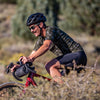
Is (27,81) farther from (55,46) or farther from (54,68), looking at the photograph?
(55,46)

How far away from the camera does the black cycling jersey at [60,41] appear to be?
4155 millimetres

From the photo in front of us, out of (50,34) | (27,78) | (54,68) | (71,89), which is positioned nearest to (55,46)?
(50,34)

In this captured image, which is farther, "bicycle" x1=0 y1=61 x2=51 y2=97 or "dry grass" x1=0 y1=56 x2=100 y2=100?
"bicycle" x1=0 y1=61 x2=51 y2=97

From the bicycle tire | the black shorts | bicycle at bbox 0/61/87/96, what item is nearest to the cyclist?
the black shorts

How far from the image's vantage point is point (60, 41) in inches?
170

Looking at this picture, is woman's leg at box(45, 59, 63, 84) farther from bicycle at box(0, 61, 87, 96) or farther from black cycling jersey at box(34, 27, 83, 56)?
black cycling jersey at box(34, 27, 83, 56)

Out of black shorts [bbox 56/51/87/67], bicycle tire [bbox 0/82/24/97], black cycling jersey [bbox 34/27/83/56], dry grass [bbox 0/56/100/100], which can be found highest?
black cycling jersey [bbox 34/27/83/56]

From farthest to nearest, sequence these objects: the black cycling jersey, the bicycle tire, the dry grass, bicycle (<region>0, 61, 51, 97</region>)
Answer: the bicycle tire → the black cycling jersey → bicycle (<region>0, 61, 51, 97</region>) → the dry grass

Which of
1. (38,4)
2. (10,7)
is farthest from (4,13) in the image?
(38,4)

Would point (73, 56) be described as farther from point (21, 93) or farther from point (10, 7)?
point (10, 7)

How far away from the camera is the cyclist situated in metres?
4.08

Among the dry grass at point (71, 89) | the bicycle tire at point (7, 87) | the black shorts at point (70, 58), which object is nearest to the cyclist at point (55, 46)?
the black shorts at point (70, 58)

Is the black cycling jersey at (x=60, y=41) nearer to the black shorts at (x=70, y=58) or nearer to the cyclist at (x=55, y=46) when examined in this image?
the cyclist at (x=55, y=46)

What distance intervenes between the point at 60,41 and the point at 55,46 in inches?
6.1
